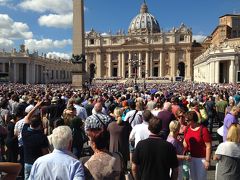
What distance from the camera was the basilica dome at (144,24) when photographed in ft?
463

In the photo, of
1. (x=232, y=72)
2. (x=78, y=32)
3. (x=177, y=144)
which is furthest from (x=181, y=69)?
(x=177, y=144)

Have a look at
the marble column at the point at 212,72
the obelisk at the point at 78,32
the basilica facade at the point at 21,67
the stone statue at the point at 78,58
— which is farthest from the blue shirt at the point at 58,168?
the basilica facade at the point at 21,67

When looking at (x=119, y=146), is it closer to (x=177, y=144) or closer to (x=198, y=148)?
(x=177, y=144)

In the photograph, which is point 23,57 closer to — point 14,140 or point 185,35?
point 185,35

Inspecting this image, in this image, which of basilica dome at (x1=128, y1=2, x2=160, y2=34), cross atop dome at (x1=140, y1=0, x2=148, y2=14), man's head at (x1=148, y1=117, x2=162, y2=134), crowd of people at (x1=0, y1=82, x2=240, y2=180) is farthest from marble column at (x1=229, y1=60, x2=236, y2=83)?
cross atop dome at (x1=140, y1=0, x2=148, y2=14)

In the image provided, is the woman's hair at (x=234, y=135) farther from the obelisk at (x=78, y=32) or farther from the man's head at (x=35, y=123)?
the obelisk at (x=78, y=32)

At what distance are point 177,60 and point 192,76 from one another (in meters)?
6.83

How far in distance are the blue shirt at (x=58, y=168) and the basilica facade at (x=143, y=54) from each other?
10617cm

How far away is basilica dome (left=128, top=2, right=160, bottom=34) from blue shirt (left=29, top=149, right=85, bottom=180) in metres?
136

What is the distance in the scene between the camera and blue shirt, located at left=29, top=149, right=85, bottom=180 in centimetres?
352

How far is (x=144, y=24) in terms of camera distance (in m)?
142

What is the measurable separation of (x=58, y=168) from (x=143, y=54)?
375 feet

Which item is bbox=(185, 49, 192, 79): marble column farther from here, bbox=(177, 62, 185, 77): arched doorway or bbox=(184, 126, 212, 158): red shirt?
bbox=(184, 126, 212, 158): red shirt

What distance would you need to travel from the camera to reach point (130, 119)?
28.2 ft
